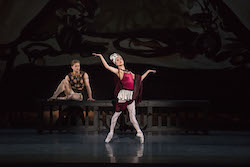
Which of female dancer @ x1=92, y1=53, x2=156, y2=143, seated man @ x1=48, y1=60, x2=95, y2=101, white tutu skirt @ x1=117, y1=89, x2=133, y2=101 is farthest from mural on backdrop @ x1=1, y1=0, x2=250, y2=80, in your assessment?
white tutu skirt @ x1=117, y1=89, x2=133, y2=101

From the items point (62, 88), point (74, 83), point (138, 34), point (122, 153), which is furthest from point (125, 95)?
point (138, 34)

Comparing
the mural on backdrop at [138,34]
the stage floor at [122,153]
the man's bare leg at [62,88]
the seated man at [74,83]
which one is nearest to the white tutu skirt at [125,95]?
the stage floor at [122,153]

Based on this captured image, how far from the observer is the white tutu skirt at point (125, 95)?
25.9ft

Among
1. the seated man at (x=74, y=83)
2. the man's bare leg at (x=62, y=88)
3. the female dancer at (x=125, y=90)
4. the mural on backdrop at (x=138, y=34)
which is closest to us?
the female dancer at (x=125, y=90)

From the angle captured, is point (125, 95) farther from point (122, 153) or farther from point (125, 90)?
point (122, 153)

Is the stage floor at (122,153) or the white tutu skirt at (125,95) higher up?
the white tutu skirt at (125,95)

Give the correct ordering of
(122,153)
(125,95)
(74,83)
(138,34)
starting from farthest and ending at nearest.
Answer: (138,34) → (74,83) → (125,95) → (122,153)

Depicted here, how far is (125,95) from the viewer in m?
7.92

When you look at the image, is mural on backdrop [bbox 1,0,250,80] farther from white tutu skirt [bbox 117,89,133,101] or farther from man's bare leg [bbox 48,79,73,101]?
white tutu skirt [bbox 117,89,133,101]

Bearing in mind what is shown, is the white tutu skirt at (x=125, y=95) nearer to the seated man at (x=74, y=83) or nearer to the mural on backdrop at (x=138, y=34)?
the seated man at (x=74, y=83)

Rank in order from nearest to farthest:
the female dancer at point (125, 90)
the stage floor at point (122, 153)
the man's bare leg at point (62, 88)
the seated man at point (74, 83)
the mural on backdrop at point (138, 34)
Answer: the stage floor at point (122, 153) < the female dancer at point (125, 90) < the seated man at point (74, 83) < the man's bare leg at point (62, 88) < the mural on backdrop at point (138, 34)

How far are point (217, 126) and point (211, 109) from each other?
1.61 feet

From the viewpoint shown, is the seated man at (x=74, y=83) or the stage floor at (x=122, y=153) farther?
the seated man at (x=74, y=83)

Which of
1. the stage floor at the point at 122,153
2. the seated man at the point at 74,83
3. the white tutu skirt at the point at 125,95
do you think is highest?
the seated man at the point at 74,83
